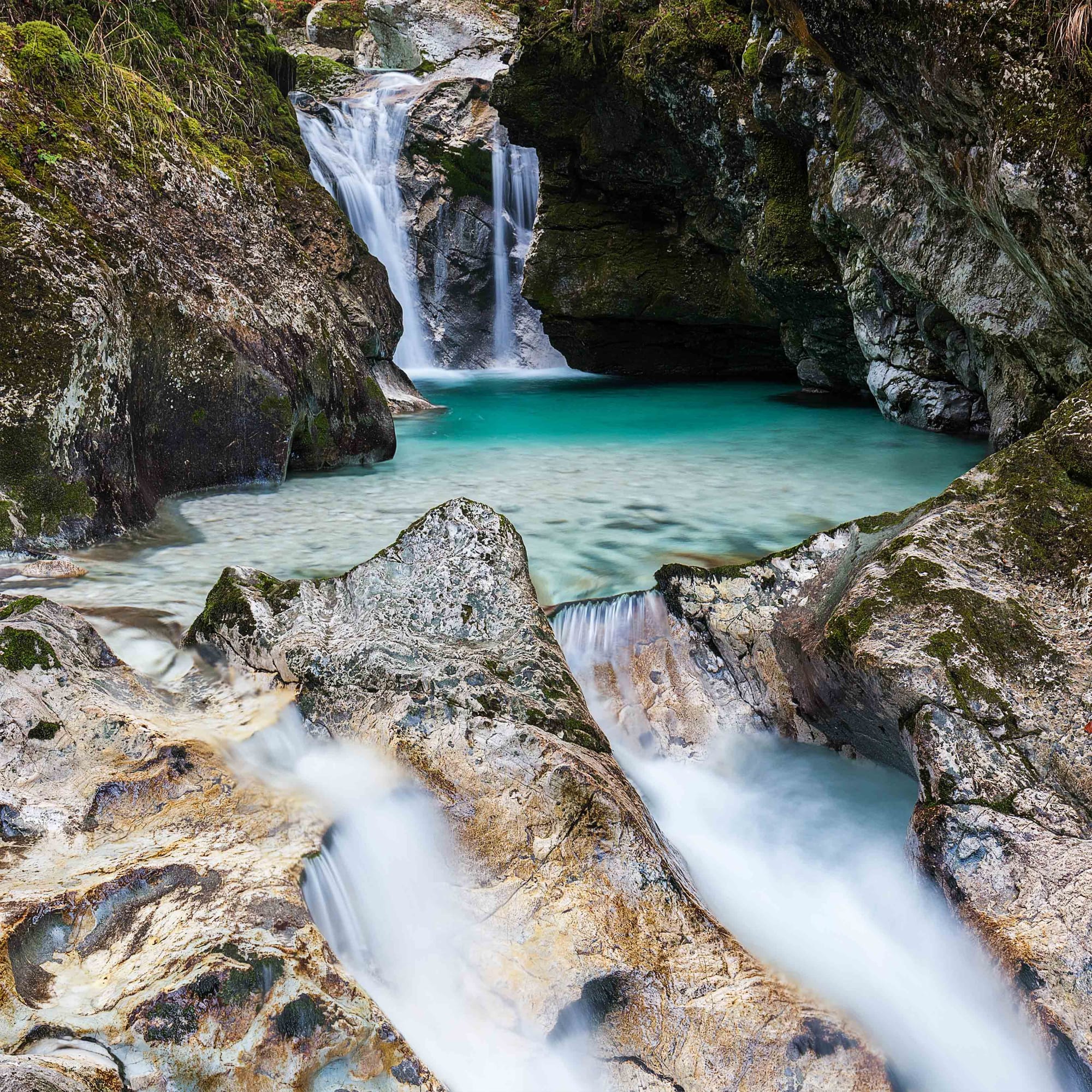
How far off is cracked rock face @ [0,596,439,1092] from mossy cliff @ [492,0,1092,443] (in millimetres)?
4717

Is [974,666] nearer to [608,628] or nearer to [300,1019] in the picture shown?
[608,628]

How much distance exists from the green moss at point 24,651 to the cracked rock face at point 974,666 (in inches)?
99.4

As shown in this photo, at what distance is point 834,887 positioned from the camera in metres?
3.09

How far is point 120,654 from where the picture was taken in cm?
380

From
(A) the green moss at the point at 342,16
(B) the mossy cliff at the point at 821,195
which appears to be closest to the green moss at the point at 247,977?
(B) the mossy cliff at the point at 821,195

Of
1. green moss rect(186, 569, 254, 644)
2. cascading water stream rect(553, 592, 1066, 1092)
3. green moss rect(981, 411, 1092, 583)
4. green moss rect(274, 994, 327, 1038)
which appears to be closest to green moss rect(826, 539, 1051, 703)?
green moss rect(981, 411, 1092, 583)

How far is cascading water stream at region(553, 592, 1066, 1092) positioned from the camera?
239 centimetres

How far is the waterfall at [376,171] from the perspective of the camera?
54.6ft

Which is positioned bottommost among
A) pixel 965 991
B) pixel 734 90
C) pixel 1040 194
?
pixel 965 991

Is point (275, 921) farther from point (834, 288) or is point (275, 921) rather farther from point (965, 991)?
point (834, 288)

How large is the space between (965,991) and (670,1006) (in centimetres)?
85

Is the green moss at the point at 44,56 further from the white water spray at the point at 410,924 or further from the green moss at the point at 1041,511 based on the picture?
the green moss at the point at 1041,511

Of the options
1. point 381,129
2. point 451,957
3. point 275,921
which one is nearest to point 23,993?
point 275,921

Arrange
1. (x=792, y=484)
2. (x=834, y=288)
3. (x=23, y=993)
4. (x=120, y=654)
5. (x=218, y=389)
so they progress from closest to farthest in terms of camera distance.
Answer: (x=23, y=993), (x=120, y=654), (x=218, y=389), (x=792, y=484), (x=834, y=288)
